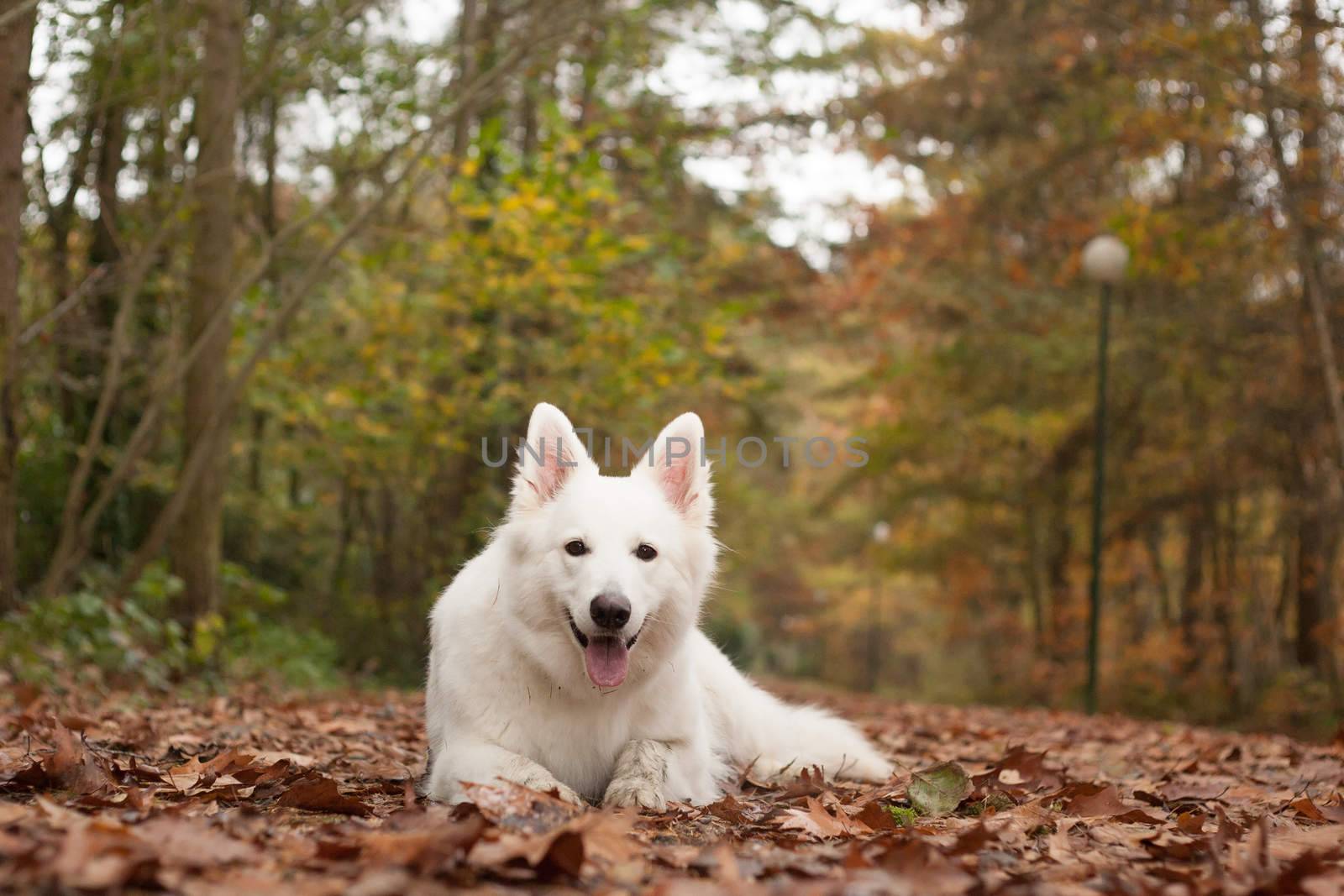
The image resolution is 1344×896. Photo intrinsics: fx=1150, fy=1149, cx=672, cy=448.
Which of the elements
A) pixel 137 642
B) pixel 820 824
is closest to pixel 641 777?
pixel 820 824

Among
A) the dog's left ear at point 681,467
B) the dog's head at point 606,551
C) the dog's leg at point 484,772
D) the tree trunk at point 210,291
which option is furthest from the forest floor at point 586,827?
the tree trunk at point 210,291

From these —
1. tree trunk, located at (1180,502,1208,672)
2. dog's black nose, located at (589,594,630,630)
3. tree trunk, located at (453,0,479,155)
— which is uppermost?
tree trunk, located at (453,0,479,155)

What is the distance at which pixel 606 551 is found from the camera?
3.81 m

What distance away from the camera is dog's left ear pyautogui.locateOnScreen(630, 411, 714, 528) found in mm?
4227

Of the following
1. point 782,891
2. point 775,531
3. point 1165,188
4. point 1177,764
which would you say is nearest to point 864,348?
point 1165,188

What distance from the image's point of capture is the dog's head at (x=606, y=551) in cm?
374

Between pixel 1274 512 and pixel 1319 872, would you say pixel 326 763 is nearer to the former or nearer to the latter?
pixel 1319 872

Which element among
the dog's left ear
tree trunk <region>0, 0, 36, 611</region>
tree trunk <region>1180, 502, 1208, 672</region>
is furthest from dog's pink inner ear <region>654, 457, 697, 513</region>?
tree trunk <region>1180, 502, 1208, 672</region>

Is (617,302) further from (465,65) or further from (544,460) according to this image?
(544,460)

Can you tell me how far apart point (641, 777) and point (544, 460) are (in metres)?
1.14

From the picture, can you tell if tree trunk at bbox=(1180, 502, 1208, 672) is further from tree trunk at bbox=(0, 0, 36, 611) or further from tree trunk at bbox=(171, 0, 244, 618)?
tree trunk at bbox=(0, 0, 36, 611)

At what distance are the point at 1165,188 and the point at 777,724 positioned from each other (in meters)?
16.0

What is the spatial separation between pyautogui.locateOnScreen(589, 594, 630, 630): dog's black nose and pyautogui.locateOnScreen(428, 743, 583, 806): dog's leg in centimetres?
50

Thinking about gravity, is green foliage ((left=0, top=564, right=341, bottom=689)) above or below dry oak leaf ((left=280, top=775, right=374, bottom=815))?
below
